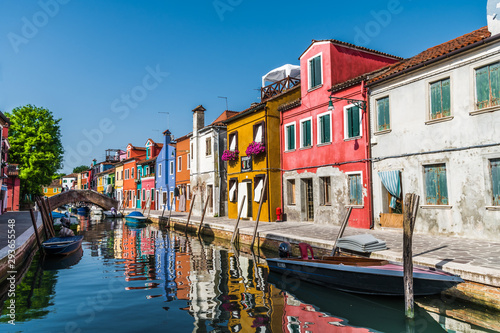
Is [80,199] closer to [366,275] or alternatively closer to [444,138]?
[444,138]

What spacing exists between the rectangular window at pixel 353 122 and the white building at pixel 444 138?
30.9 inches

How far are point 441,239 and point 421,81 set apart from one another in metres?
5.62

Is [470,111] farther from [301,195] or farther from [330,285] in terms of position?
[301,195]

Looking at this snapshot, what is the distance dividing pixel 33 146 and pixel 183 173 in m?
15.1

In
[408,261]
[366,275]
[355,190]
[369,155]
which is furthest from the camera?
[355,190]

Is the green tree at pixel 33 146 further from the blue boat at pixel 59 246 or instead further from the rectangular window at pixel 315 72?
the rectangular window at pixel 315 72

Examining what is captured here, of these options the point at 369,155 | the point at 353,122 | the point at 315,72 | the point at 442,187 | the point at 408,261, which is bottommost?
the point at 408,261

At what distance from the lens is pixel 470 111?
11.2 metres

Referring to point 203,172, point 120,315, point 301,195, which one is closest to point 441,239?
point 301,195

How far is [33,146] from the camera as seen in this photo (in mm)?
34594

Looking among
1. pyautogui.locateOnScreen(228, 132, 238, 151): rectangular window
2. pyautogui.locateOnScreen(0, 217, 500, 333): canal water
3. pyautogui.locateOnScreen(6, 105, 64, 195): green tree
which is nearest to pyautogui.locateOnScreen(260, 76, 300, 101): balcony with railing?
pyautogui.locateOnScreen(228, 132, 238, 151): rectangular window

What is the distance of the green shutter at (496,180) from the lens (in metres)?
10.5

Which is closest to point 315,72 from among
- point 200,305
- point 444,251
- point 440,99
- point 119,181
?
point 440,99

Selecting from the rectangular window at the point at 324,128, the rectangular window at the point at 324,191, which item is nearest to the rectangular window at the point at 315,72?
the rectangular window at the point at 324,128
